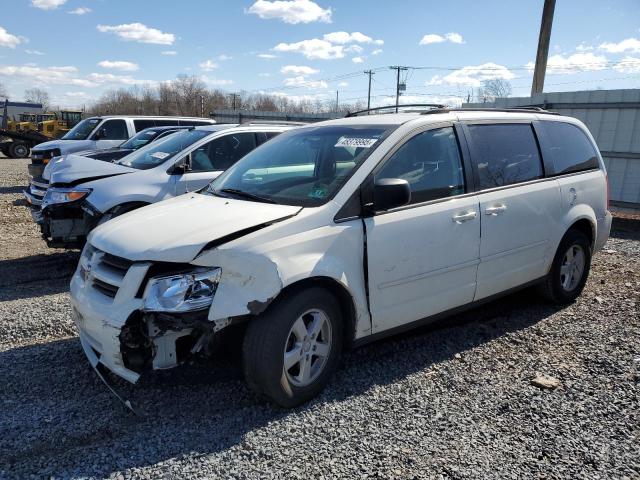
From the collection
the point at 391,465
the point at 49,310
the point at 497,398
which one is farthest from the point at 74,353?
the point at 497,398

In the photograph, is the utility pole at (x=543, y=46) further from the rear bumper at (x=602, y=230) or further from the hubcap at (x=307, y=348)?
the hubcap at (x=307, y=348)

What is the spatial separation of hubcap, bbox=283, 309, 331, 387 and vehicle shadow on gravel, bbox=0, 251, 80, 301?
3.65 metres

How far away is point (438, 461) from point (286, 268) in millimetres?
1348

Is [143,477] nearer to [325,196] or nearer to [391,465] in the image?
[391,465]

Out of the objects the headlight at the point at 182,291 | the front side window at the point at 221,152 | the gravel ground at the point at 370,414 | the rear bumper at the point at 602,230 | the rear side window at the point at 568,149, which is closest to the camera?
the gravel ground at the point at 370,414

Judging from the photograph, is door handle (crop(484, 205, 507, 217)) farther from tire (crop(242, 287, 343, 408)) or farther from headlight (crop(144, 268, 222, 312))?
headlight (crop(144, 268, 222, 312))

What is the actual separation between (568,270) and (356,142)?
2833mm

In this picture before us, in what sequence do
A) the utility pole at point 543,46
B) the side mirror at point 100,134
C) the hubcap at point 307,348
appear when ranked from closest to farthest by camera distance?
the hubcap at point 307,348 → the utility pole at point 543,46 → the side mirror at point 100,134

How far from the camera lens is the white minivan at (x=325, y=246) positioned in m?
3.02

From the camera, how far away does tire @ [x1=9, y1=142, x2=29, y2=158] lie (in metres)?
26.8

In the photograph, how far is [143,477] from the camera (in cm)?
265

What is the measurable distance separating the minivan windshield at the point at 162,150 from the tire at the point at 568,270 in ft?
15.0

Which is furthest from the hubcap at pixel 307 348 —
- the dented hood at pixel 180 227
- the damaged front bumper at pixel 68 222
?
the damaged front bumper at pixel 68 222

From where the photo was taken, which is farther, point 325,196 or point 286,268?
point 325,196
